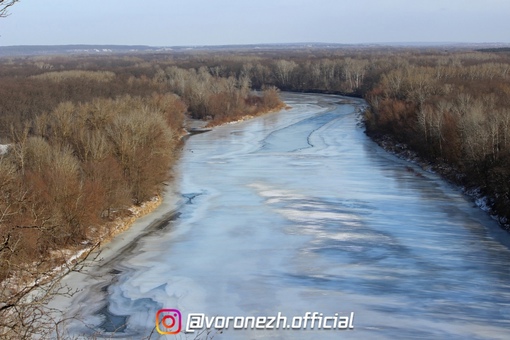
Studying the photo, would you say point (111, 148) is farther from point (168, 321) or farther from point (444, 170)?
point (444, 170)

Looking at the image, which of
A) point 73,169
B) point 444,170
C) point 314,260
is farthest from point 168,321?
point 444,170

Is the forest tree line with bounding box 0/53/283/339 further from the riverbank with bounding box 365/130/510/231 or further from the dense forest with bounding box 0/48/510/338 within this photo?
the riverbank with bounding box 365/130/510/231

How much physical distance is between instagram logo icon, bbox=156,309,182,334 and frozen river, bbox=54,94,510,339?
137mm

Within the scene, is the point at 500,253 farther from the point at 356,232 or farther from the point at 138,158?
the point at 138,158

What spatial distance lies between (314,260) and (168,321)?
440 cm

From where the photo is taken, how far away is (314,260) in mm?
14102

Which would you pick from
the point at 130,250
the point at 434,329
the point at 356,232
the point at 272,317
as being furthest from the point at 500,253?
the point at 130,250

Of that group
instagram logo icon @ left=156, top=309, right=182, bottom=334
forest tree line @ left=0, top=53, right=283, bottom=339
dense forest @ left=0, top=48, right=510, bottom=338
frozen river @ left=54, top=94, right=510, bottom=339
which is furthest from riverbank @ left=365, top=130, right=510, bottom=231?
forest tree line @ left=0, top=53, right=283, bottom=339

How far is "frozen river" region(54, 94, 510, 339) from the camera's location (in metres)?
11.0

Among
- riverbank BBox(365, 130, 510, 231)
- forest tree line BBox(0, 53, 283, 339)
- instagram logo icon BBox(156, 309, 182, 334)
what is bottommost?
instagram logo icon BBox(156, 309, 182, 334)

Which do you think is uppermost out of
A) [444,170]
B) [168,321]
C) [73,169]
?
[73,169]

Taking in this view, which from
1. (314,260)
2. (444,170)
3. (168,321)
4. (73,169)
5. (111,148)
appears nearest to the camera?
(168,321)

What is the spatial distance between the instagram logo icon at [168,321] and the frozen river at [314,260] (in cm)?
14

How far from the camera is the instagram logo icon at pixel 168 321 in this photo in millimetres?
10727
